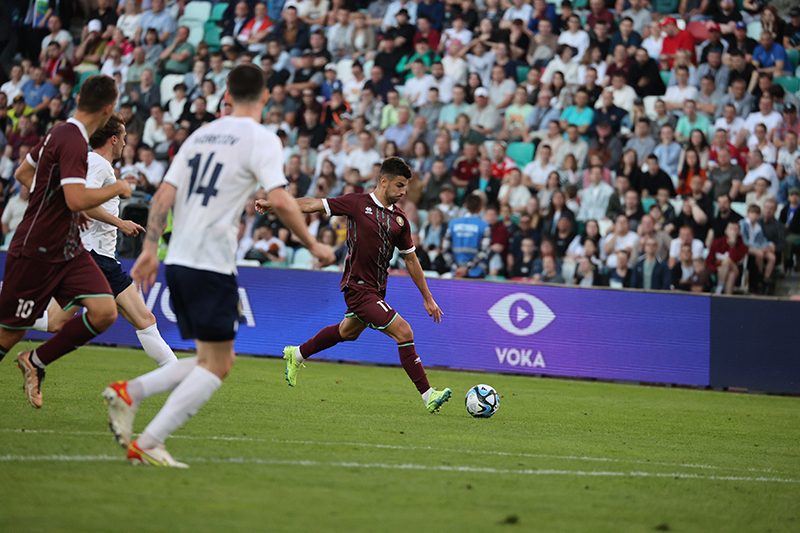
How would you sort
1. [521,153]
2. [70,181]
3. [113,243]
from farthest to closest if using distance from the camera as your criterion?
[521,153] → [113,243] → [70,181]

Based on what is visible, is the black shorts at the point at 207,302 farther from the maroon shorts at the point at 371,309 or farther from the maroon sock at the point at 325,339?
the maroon sock at the point at 325,339

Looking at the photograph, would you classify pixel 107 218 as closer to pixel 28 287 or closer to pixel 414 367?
pixel 28 287

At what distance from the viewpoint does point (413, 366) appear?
28.3 ft

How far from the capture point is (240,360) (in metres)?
13.8

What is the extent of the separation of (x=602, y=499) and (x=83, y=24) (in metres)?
23.0

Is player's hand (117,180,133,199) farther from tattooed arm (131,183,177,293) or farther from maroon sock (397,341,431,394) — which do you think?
maroon sock (397,341,431,394)

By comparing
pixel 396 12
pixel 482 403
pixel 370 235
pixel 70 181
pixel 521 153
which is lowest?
pixel 482 403

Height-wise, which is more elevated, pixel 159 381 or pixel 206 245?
pixel 206 245

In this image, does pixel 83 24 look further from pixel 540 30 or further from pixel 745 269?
pixel 745 269

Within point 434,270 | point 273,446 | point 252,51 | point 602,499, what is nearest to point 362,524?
point 602,499

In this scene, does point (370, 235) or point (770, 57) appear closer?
point (370, 235)

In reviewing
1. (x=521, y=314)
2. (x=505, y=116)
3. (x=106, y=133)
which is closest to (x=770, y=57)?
(x=505, y=116)

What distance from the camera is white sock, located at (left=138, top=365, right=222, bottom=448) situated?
493 cm

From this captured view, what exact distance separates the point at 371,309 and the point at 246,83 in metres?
3.97
